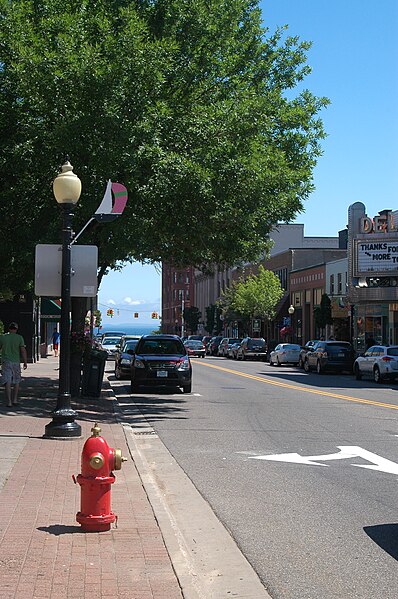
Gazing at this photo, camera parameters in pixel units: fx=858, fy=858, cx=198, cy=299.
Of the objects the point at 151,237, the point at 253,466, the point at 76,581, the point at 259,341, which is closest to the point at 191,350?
the point at 259,341

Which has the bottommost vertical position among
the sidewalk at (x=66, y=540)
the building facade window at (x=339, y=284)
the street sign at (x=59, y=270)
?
the sidewalk at (x=66, y=540)

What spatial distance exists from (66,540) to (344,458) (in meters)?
6.38

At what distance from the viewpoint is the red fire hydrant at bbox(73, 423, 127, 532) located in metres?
7.07

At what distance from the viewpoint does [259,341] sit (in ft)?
204

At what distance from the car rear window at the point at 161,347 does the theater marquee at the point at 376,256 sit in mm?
20801

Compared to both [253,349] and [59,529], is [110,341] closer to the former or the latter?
[253,349]

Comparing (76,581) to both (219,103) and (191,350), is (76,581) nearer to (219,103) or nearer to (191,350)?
(219,103)

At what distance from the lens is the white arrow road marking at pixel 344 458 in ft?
38.3

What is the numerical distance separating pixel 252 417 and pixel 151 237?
15.2ft

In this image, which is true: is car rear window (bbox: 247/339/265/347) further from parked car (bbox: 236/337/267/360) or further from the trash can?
the trash can

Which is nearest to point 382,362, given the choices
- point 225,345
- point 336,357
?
point 336,357

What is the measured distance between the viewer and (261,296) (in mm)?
75312

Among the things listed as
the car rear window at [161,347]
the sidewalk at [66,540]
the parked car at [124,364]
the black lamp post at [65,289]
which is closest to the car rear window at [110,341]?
the parked car at [124,364]

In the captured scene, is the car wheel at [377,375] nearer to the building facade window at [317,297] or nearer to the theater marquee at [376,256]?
the theater marquee at [376,256]
